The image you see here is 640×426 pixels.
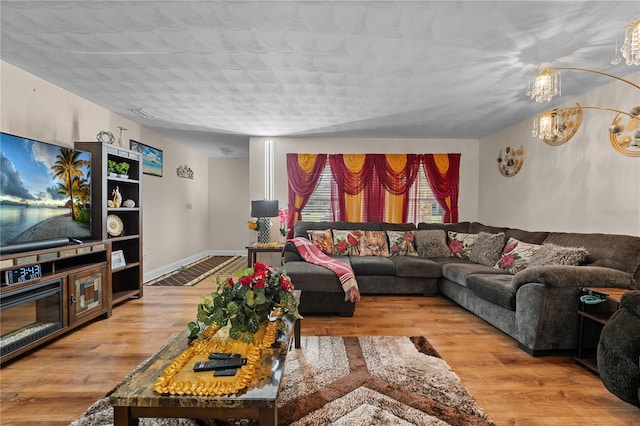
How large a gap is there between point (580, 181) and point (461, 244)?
64.9 inches

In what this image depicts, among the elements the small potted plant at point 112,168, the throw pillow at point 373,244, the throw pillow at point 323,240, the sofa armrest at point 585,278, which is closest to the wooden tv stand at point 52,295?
the small potted plant at point 112,168

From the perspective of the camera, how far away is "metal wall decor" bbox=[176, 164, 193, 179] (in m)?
5.99

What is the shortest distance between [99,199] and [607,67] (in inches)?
205

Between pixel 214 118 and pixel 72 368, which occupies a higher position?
pixel 214 118

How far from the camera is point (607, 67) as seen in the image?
2.75 metres

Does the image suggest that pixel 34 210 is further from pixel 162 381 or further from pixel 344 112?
pixel 344 112

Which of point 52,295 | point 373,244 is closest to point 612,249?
point 373,244

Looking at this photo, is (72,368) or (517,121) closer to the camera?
(72,368)

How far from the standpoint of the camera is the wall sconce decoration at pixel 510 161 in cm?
438

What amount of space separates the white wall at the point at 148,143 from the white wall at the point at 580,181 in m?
5.68

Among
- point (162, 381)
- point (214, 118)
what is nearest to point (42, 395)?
point (162, 381)

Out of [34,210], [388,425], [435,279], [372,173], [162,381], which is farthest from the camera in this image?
[372,173]

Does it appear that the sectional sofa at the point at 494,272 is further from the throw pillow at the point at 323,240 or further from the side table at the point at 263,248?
the side table at the point at 263,248

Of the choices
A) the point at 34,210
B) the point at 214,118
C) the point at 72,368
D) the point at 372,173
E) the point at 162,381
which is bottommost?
the point at 72,368
